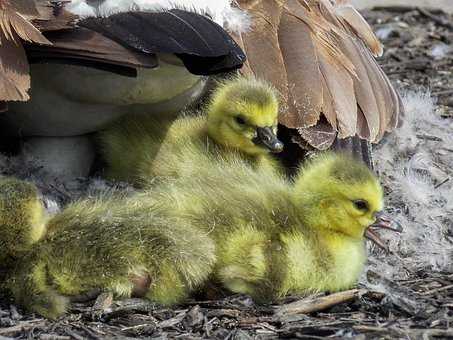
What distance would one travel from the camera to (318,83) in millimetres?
4074

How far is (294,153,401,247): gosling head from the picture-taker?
3.33 meters

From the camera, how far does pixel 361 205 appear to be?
3.34 m

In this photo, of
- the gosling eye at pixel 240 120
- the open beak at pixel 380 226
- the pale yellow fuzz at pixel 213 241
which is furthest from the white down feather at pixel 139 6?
the open beak at pixel 380 226

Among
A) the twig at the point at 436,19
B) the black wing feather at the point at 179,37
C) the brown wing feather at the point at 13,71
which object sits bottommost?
the twig at the point at 436,19

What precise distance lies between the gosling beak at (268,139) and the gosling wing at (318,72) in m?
0.20

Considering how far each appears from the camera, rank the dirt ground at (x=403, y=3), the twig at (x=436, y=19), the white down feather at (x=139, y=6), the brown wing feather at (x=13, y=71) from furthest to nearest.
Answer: the dirt ground at (x=403, y=3), the twig at (x=436, y=19), the white down feather at (x=139, y=6), the brown wing feather at (x=13, y=71)

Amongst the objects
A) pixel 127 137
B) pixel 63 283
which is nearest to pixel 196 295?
pixel 63 283

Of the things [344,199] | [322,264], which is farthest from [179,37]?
[322,264]

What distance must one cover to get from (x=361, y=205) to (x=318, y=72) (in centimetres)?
91

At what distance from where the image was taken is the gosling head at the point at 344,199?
333 centimetres

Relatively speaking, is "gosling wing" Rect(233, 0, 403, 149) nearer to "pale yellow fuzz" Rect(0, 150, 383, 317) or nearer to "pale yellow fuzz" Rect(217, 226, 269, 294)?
"pale yellow fuzz" Rect(0, 150, 383, 317)

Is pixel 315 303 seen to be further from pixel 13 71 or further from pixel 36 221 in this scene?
pixel 13 71

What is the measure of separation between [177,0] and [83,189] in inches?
29.0

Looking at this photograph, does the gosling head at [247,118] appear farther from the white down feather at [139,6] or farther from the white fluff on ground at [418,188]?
the white fluff on ground at [418,188]
